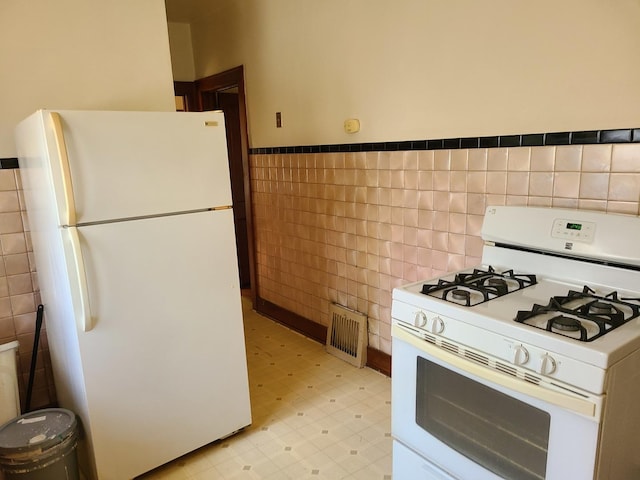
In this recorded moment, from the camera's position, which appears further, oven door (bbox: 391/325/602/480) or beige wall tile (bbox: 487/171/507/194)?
beige wall tile (bbox: 487/171/507/194)

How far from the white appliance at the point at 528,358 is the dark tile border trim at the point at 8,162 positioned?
6.48 ft

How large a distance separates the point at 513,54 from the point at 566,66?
24cm

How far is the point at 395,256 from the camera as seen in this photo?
2709mm

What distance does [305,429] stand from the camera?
239cm

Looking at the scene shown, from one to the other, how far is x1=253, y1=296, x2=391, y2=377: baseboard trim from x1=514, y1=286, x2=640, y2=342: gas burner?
57.7 inches

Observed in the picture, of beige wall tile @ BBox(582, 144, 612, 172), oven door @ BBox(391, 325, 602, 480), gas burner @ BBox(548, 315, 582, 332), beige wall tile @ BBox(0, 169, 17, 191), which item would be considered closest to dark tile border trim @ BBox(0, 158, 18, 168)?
beige wall tile @ BBox(0, 169, 17, 191)

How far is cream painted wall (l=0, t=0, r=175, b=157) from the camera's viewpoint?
7.13ft

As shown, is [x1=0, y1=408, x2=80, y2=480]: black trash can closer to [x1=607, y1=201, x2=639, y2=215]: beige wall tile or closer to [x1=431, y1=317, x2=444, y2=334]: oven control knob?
[x1=431, y1=317, x2=444, y2=334]: oven control knob

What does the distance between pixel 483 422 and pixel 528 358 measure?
1.01 ft

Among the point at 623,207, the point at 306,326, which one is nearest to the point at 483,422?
the point at 623,207

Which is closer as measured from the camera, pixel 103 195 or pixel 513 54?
pixel 103 195

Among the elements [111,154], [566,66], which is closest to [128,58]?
[111,154]

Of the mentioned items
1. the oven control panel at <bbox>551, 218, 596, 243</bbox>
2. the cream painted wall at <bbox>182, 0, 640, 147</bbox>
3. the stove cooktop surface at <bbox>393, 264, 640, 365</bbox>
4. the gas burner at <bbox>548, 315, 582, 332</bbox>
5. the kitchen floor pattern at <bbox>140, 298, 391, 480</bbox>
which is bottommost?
the kitchen floor pattern at <bbox>140, 298, 391, 480</bbox>

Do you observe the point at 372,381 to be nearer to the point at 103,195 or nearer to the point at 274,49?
the point at 103,195
